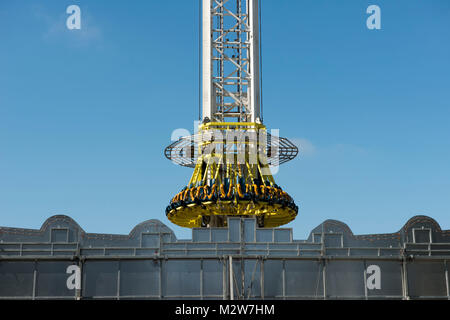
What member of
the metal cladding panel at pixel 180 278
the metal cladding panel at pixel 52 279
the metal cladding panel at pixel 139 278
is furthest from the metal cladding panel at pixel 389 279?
the metal cladding panel at pixel 52 279

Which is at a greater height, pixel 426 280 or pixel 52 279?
pixel 52 279

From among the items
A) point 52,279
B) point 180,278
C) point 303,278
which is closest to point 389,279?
point 303,278

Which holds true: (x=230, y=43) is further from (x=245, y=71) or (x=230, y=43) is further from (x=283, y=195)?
(x=283, y=195)

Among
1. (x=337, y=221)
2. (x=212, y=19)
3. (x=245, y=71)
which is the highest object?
(x=212, y=19)

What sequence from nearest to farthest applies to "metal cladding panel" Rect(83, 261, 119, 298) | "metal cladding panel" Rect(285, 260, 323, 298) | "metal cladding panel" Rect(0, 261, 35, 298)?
"metal cladding panel" Rect(0, 261, 35, 298) < "metal cladding panel" Rect(83, 261, 119, 298) < "metal cladding panel" Rect(285, 260, 323, 298)

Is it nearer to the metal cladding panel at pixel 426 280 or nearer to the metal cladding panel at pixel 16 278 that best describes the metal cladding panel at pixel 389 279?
the metal cladding panel at pixel 426 280

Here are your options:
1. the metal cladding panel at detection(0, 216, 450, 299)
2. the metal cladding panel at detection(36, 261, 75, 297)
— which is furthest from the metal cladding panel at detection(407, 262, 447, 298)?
the metal cladding panel at detection(36, 261, 75, 297)

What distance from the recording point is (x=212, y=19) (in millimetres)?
67312

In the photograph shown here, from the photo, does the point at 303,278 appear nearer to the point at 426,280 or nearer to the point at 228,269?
the point at 228,269

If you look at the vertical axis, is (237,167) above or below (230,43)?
below

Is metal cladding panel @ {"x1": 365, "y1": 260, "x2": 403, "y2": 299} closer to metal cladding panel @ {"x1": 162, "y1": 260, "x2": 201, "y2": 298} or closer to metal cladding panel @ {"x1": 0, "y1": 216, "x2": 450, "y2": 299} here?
metal cladding panel @ {"x1": 0, "y1": 216, "x2": 450, "y2": 299}

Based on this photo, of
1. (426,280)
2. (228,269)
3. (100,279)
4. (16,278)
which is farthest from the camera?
(426,280)
